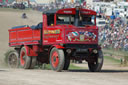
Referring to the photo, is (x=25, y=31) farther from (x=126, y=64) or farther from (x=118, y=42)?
(x=118, y=42)

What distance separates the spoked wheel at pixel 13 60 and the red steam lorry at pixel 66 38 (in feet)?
5.96

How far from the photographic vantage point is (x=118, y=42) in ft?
121

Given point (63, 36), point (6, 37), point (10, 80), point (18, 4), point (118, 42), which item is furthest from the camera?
point (18, 4)

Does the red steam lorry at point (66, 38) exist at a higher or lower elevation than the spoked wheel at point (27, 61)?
higher

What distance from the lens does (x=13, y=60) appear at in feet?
77.3

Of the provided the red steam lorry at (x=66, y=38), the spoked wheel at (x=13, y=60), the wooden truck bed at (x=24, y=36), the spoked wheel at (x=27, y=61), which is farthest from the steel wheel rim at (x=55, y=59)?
the spoked wheel at (x=13, y=60)

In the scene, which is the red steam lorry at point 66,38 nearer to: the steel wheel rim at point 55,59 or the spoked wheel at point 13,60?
the steel wheel rim at point 55,59

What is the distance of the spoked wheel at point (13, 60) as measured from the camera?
2322 cm

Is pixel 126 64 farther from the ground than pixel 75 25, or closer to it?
closer to it

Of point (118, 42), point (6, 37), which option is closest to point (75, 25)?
point (118, 42)

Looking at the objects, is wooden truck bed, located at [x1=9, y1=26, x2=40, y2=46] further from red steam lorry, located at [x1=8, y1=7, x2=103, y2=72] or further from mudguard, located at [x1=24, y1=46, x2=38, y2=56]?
mudguard, located at [x1=24, y1=46, x2=38, y2=56]

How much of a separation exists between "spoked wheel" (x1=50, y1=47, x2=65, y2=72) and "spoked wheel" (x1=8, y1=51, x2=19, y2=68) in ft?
12.4

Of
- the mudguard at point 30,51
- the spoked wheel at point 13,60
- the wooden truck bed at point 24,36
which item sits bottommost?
the spoked wheel at point 13,60

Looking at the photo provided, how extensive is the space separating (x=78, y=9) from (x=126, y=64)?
11151mm
